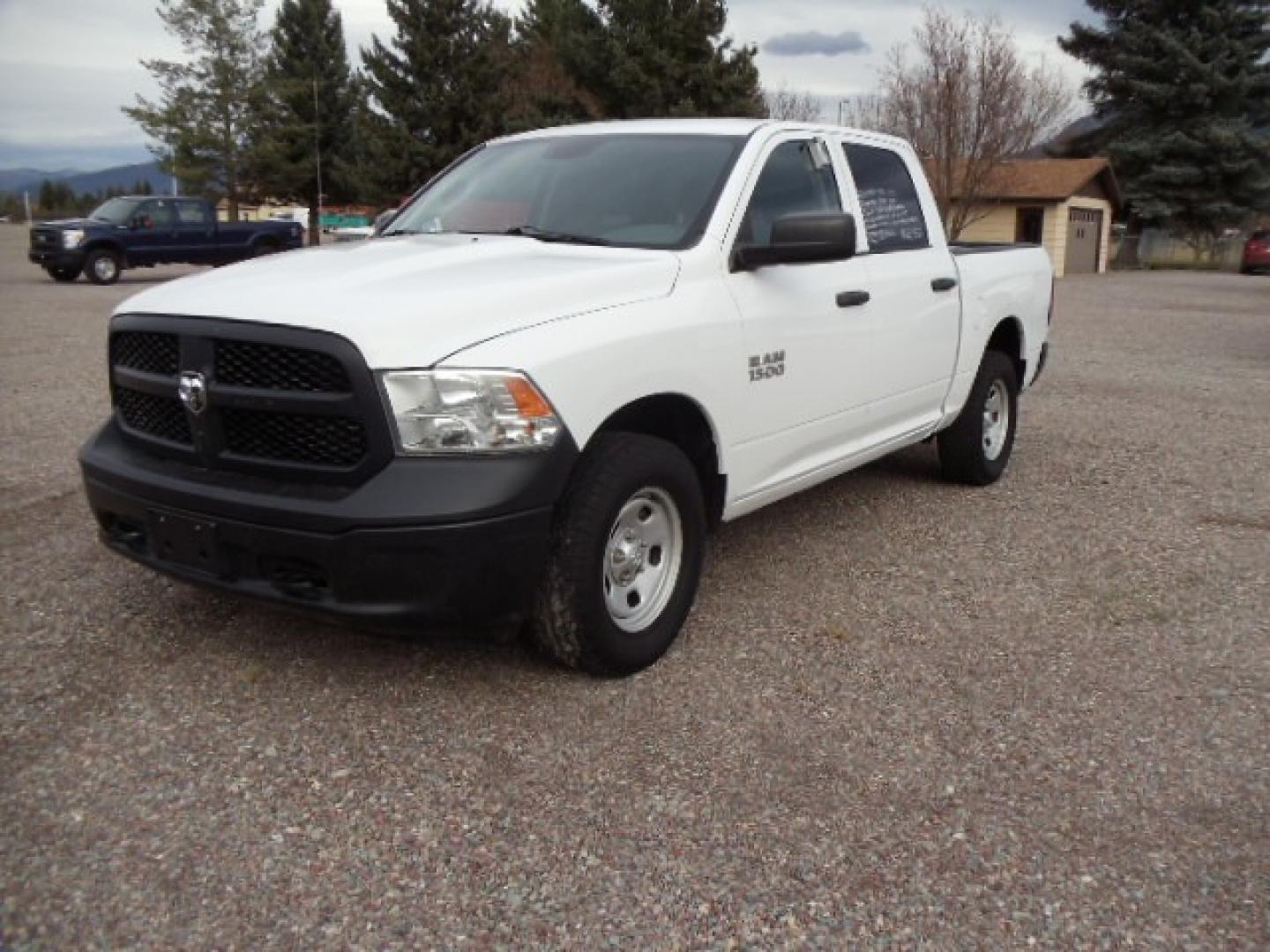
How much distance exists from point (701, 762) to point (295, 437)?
151cm

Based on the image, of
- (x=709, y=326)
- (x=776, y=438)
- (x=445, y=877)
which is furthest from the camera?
(x=776, y=438)

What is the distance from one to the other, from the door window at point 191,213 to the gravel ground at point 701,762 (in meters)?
19.7

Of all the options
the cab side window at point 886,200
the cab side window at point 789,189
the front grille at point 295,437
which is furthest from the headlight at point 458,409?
the cab side window at point 886,200

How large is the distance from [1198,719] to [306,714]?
111 inches

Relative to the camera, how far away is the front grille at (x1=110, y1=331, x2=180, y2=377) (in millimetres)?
3445

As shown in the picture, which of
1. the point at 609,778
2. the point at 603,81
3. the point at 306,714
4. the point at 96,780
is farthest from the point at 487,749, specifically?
the point at 603,81

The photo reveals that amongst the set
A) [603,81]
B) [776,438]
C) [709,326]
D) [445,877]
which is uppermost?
[603,81]

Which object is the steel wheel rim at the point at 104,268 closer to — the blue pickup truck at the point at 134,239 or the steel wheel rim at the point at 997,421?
the blue pickup truck at the point at 134,239

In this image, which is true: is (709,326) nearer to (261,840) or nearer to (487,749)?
(487,749)

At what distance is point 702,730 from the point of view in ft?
11.0

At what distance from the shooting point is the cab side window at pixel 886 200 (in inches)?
197

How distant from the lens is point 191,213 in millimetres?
23344

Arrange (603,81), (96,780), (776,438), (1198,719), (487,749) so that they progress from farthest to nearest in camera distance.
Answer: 1. (603,81)
2. (776,438)
3. (1198,719)
4. (487,749)
5. (96,780)

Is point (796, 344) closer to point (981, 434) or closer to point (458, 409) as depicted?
point (458, 409)
